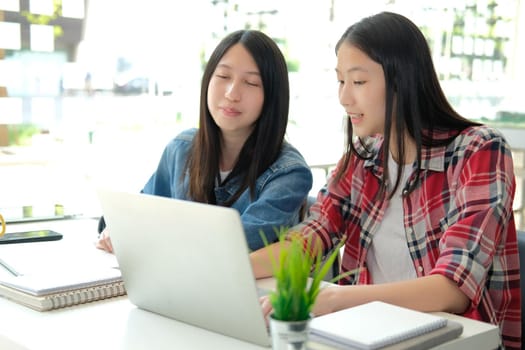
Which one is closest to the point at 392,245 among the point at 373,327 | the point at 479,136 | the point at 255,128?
the point at 479,136

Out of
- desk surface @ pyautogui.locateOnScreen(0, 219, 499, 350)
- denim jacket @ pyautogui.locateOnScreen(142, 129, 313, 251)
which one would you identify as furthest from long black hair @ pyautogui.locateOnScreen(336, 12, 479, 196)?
desk surface @ pyautogui.locateOnScreen(0, 219, 499, 350)

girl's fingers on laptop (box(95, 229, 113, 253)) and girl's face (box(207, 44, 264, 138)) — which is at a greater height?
girl's face (box(207, 44, 264, 138))

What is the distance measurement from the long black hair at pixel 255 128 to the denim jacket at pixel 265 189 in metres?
0.02

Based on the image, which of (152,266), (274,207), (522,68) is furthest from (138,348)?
(522,68)

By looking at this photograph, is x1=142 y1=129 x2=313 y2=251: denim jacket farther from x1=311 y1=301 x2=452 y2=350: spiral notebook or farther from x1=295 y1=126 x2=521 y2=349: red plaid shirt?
x1=311 y1=301 x2=452 y2=350: spiral notebook

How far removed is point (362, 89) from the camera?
5.16 feet

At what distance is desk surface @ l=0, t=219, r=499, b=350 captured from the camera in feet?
3.72

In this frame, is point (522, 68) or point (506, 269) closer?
point (506, 269)

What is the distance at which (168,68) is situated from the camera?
11.8 feet

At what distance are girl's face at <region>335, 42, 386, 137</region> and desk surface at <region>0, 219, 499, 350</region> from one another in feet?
1.64

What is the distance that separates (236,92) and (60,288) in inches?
29.1

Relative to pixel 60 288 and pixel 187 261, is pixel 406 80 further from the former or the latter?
pixel 60 288

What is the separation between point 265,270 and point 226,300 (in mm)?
454

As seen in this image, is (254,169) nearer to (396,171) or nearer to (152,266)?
(396,171)
